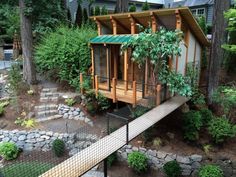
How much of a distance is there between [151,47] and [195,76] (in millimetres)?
2847

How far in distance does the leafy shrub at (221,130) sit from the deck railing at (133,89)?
167cm

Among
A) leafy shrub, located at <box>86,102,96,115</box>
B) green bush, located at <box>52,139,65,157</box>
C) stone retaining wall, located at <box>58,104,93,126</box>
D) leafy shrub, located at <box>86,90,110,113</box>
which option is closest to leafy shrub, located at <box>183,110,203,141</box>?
leafy shrub, located at <box>86,90,110,113</box>

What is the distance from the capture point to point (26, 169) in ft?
21.8

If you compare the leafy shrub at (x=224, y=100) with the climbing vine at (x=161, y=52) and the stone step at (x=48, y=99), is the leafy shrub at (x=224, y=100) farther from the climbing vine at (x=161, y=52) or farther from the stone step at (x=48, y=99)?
the stone step at (x=48, y=99)

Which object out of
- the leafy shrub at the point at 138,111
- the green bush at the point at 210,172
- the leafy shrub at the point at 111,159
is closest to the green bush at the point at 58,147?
the leafy shrub at the point at 111,159

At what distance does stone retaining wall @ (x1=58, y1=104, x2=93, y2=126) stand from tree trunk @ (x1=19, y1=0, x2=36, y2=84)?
2395mm

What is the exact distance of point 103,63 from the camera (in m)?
8.95

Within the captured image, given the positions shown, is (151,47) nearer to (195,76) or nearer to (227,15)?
(227,15)

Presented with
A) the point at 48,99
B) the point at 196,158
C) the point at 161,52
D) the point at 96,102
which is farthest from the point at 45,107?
the point at 196,158

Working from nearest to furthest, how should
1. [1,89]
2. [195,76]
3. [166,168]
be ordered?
[166,168] < [195,76] < [1,89]

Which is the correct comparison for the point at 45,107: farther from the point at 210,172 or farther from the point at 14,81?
the point at 210,172

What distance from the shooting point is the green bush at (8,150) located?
7.43 metres

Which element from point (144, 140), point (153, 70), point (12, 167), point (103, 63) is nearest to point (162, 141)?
point (144, 140)

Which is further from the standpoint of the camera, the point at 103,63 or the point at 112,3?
the point at 112,3
